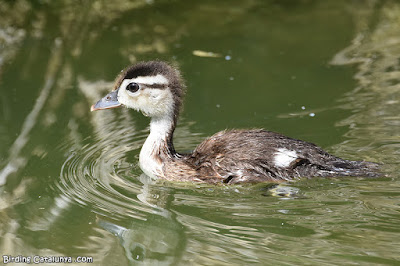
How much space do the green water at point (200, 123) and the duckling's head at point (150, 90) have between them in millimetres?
639

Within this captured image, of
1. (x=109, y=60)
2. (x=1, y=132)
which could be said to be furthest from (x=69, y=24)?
(x=1, y=132)

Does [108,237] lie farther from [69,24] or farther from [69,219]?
[69,24]

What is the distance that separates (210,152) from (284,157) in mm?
689

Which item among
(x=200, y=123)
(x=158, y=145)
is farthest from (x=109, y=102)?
(x=200, y=123)

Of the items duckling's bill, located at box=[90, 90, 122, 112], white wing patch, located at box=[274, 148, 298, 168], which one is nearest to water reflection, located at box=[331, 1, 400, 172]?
white wing patch, located at box=[274, 148, 298, 168]

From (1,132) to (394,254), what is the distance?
4275 millimetres

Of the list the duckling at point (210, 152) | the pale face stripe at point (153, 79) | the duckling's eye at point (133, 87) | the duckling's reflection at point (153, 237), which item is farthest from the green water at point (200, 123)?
the pale face stripe at point (153, 79)

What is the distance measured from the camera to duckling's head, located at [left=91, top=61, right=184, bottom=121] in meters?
6.31

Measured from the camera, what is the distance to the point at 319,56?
924 cm

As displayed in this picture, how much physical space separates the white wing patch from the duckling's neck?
3.33 feet

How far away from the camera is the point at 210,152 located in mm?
6281

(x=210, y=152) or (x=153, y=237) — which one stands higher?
(x=210, y=152)

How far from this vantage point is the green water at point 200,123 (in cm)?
521

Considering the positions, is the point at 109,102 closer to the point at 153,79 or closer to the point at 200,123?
the point at 153,79
